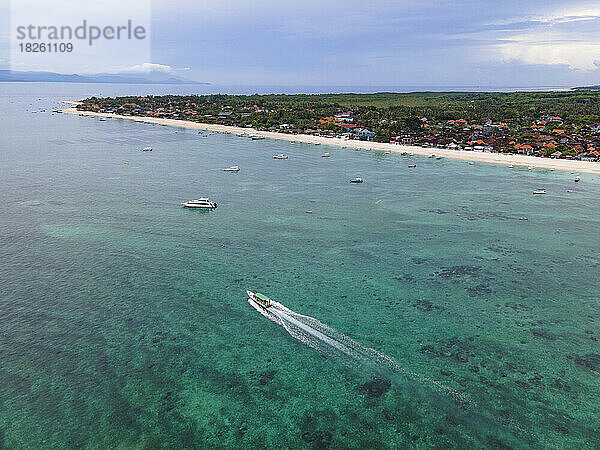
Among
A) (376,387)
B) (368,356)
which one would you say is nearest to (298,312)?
(368,356)

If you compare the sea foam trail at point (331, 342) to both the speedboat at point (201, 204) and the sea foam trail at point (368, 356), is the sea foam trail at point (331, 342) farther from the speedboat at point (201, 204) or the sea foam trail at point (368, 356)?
the speedboat at point (201, 204)

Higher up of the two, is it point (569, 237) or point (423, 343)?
point (569, 237)

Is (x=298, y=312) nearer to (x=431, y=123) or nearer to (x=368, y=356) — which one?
(x=368, y=356)

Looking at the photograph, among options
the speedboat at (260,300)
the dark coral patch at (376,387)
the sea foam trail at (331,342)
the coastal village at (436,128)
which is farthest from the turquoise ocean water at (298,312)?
the coastal village at (436,128)

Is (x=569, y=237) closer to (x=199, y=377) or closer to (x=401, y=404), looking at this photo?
(x=401, y=404)

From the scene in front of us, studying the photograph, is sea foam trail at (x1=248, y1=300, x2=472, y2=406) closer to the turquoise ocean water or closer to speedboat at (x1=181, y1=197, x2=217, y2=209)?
the turquoise ocean water

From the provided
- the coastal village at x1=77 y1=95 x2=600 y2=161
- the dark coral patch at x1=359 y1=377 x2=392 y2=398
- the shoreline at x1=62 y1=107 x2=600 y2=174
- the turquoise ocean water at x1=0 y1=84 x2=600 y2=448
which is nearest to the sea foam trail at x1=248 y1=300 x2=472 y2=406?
the turquoise ocean water at x1=0 y1=84 x2=600 y2=448

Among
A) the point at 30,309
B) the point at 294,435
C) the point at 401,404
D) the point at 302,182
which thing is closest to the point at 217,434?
the point at 294,435
